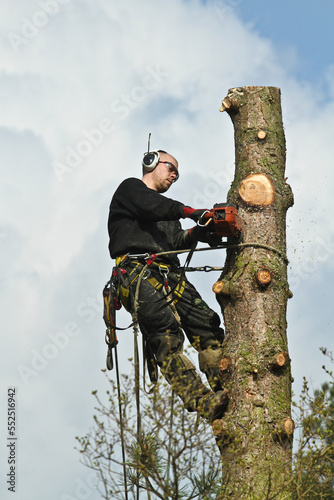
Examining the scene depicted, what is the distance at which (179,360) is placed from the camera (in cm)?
620

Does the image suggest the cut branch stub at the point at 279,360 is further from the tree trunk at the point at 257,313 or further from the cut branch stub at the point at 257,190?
the cut branch stub at the point at 257,190

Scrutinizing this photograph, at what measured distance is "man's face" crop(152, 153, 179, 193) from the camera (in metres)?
7.02

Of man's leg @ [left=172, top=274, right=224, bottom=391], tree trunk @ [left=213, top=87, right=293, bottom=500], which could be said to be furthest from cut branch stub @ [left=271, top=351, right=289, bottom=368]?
man's leg @ [left=172, top=274, right=224, bottom=391]

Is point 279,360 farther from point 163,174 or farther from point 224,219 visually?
point 163,174

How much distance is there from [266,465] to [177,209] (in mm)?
2059

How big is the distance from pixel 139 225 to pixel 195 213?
71cm

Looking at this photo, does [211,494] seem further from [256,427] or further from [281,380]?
[281,380]

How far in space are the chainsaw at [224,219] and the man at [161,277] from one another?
0.35 feet

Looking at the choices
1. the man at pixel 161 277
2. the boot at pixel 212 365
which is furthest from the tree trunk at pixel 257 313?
the man at pixel 161 277

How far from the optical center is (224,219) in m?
6.03

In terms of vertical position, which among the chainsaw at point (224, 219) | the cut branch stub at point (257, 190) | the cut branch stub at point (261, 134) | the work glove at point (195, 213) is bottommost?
the chainsaw at point (224, 219)

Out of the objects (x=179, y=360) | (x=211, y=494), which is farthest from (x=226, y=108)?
(x=211, y=494)

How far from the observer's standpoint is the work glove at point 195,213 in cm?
618

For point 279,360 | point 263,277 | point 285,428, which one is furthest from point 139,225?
point 285,428
